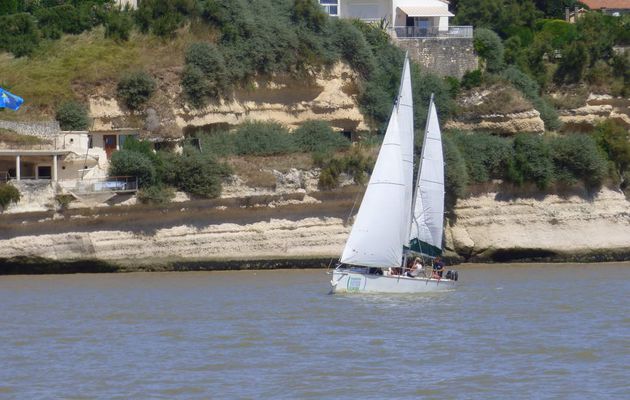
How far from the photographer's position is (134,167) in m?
47.5

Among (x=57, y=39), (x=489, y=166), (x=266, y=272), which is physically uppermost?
(x=57, y=39)

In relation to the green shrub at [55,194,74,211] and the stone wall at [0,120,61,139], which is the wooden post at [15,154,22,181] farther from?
the stone wall at [0,120,61,139]

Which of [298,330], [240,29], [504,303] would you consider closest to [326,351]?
[298,330]

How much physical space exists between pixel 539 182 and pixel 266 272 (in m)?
11.6

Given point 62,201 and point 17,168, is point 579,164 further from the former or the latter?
point 17,168

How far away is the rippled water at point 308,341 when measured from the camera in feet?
83.5

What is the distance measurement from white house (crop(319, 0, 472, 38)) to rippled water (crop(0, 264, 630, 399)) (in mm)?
21933

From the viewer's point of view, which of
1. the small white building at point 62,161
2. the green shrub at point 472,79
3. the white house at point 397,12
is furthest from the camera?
the white house at point 397,12

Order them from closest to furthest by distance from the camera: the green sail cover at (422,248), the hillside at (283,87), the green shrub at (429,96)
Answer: the green sail cover at (422,248)
the hillside at (283,87)
the green shrub at (429,96)

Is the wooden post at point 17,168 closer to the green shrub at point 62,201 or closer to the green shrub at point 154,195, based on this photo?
the green shrub at point 62,201

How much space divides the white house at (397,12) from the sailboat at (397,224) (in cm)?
2078

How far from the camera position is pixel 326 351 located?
2892 centimetres

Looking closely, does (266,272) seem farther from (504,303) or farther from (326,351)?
(326,351)

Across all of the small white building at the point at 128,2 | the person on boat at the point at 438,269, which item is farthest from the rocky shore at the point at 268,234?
the small white building at the point at 128,2
